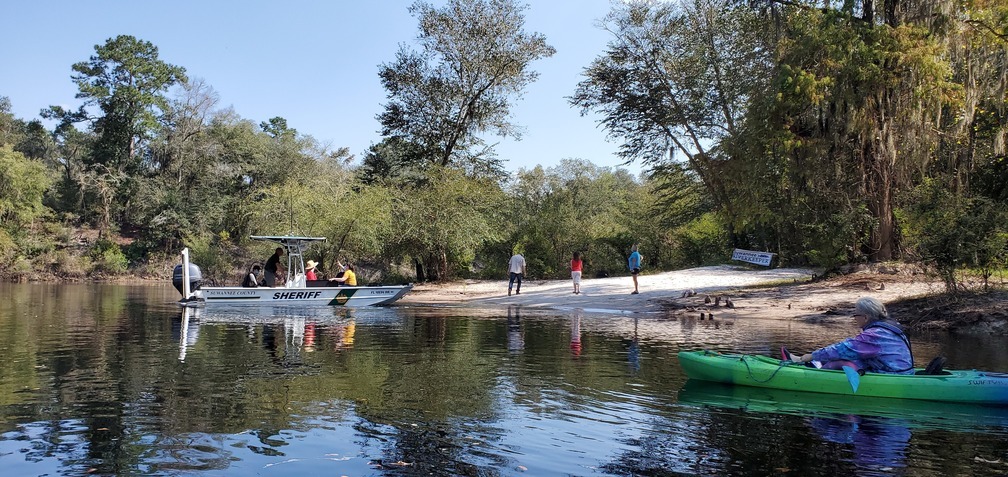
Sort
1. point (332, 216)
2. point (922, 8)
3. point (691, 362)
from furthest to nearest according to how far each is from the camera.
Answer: point (332, 216) → point (922, 8) → point (691, 362)

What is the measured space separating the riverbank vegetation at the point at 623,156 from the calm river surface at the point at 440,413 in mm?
8794

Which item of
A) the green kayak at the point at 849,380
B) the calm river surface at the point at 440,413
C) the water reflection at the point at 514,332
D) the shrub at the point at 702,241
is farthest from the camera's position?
the shrub at the point at 702,241

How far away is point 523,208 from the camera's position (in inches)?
1686

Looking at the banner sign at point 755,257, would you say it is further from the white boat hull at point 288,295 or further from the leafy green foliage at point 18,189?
the leafy green foliage at point 18,189

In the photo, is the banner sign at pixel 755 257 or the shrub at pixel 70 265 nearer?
the banner sign at pixel 755 257

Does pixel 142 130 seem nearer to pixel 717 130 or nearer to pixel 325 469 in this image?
pixel 717 130

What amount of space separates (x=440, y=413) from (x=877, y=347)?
228 inches

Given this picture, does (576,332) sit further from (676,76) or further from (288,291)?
(676,76)

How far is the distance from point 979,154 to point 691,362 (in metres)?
18.1

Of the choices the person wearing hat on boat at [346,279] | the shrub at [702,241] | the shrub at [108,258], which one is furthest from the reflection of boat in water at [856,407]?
the shrub at [108,258]

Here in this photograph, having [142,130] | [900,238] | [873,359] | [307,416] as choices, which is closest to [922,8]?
[900,238]

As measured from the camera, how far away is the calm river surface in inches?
266

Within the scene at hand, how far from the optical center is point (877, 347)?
32.9 feet

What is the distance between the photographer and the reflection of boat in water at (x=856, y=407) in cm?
883
